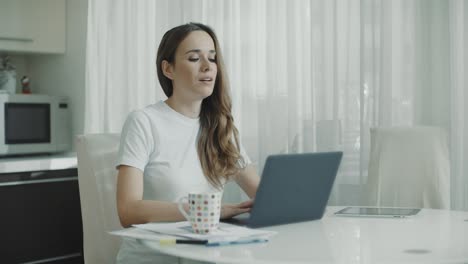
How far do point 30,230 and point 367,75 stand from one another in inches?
78.4

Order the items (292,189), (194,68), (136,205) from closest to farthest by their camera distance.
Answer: (292,189), (136,205), (194,68)

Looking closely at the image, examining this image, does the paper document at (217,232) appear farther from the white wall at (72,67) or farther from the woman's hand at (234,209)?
the white wall at (72,67)

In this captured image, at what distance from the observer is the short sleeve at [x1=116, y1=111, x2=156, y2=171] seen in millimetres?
2068

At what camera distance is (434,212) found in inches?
83.8

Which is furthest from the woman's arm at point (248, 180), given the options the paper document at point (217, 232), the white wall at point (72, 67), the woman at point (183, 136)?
the white wall at point (72, 67)

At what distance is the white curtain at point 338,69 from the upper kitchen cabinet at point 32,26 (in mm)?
717

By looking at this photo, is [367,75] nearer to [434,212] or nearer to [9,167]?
[434,212]

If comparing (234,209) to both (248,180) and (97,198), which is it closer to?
(248,180)

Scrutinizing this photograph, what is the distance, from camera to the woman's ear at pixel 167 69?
2320mm

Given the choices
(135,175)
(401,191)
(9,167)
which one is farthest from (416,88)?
(9,167)

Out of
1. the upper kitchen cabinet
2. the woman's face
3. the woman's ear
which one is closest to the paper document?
the woman's face

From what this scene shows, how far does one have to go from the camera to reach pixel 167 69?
7.65ft

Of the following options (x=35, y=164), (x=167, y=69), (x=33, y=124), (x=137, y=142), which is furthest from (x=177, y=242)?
(x=33, y=124)

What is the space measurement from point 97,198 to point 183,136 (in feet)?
1.42
